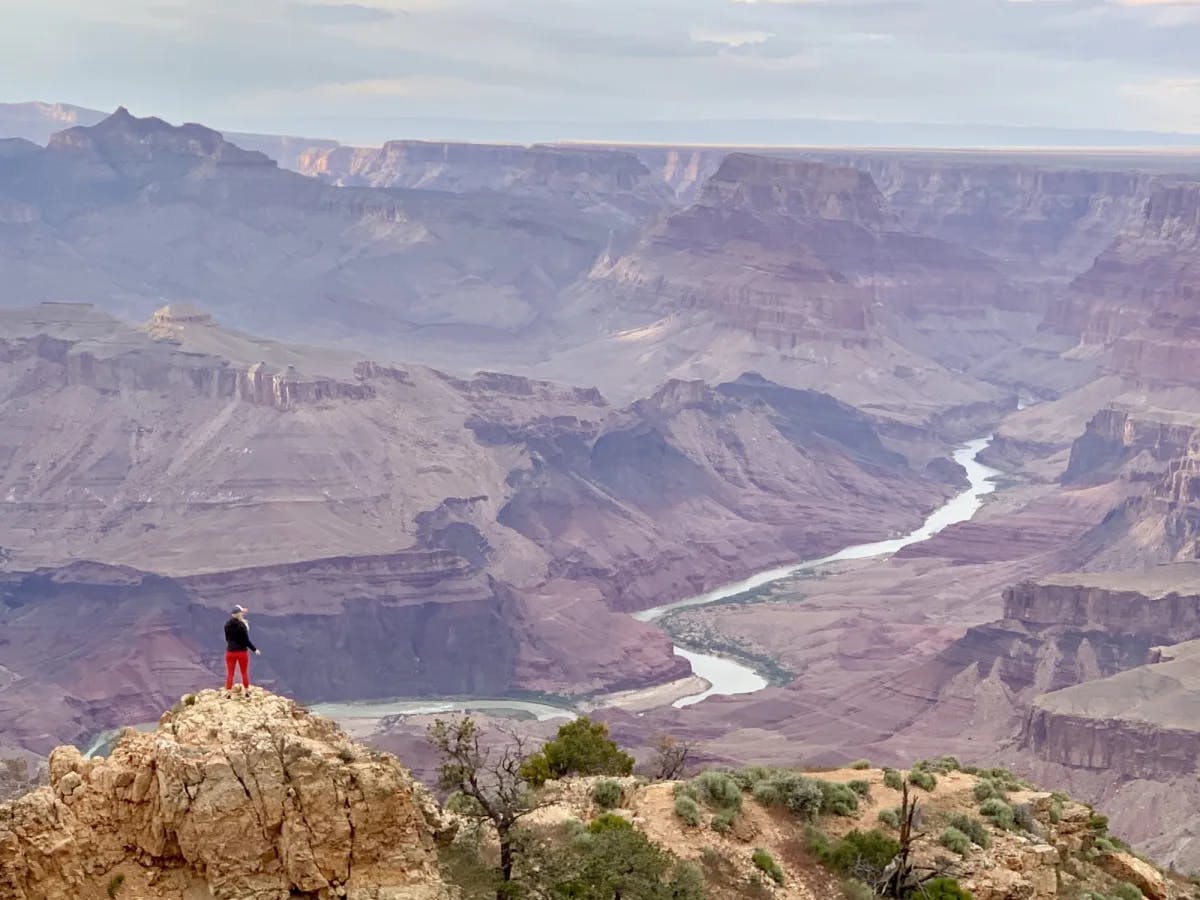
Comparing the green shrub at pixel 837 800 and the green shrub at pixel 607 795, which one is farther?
the green shrub at pixel 837 800

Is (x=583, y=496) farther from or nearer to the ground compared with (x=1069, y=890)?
nearer to the ground

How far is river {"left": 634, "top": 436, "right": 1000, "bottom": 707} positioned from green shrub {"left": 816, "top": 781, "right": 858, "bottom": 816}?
73.2 metres

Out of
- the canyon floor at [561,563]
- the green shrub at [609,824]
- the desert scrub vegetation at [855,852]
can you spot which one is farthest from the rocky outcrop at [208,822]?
the canyon floor at [561,563]

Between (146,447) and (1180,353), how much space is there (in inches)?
4332

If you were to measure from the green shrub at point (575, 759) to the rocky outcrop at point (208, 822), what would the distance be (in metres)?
14.8

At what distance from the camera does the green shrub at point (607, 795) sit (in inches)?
1204

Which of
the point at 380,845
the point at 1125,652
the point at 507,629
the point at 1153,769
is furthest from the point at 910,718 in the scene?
the point at 380,845

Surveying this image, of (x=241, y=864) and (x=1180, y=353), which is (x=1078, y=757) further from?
(x=1180, y=353)

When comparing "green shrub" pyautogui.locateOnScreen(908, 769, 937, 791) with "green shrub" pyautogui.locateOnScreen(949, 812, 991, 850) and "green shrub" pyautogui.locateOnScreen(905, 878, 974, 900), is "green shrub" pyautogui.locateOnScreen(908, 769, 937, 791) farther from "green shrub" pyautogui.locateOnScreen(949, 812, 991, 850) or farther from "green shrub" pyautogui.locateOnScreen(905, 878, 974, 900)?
"green shrub" pyautogui.locateOnScreen(905, 878, 974, 900)

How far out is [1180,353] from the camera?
645 feet

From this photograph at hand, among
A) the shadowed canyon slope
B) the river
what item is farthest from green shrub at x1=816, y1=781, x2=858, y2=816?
the river

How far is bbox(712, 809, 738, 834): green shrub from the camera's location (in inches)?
1164

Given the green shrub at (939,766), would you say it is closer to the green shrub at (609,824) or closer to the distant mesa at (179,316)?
the green shrub at (609,824)

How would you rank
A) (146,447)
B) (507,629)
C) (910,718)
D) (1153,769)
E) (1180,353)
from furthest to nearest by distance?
(1180,353) < (146,447) < (507,629) < (910,718) < (1153,769)
